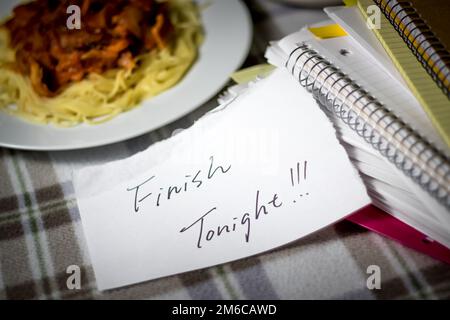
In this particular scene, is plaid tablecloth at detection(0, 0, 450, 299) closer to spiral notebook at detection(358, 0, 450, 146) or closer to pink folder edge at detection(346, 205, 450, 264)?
pink folder edge at detection(346, 205, 450, 264)

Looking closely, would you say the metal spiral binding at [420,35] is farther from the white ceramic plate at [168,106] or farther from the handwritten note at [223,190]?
the white ceramic plate at [168,106]

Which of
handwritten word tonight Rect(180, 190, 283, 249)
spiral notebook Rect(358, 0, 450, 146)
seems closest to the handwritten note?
handwritten word tonight Rect(180, 190, 283, 249)

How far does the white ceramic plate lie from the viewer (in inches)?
27.7

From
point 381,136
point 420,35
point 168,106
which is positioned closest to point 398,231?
point 381,136

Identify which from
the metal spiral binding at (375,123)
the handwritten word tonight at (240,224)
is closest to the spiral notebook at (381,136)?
the metal spiral binding at (375,123)

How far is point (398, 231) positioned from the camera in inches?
22.5

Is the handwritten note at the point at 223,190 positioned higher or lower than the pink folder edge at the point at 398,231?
higher

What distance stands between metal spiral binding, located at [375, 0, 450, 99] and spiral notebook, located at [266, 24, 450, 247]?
41mm

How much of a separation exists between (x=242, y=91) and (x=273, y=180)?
16 cm

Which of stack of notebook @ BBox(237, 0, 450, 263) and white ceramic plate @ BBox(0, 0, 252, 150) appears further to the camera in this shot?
white ceramic plate @ BBox(0, 0, 252, 150)

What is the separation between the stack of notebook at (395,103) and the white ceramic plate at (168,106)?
0.16m

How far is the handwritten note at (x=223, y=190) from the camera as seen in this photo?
0.56 metres

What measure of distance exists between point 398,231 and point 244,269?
0.18 metres

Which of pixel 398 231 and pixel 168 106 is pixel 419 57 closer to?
pixel 398 231
